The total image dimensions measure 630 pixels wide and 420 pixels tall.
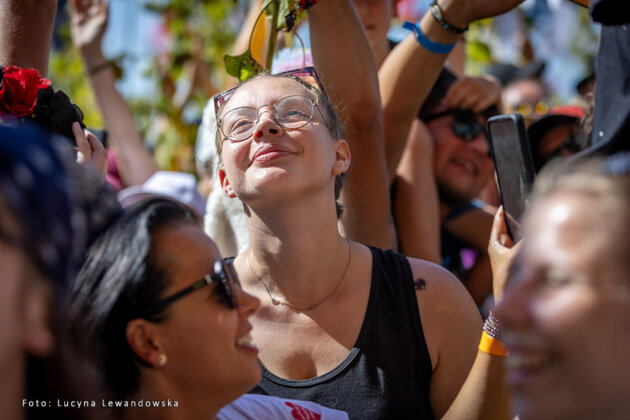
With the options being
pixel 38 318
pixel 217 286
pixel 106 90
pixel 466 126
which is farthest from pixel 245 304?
pixel 106 90

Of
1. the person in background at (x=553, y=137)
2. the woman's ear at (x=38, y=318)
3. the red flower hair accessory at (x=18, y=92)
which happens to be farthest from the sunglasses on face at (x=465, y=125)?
the woman's ear at (x=38, y=318)

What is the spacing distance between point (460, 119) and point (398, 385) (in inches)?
63.1

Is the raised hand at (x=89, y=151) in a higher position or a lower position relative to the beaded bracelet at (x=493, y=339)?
higher

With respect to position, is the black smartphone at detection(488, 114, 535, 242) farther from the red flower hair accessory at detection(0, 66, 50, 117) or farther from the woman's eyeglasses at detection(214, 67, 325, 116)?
the red flower hair accessory at detection(0, 66, 50, 117)

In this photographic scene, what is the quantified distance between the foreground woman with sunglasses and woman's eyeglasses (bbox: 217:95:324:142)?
716 mm

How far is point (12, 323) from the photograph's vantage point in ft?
3.22

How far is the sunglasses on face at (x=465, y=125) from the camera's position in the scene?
10.2ft

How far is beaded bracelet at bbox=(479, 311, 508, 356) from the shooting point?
65.8 inches

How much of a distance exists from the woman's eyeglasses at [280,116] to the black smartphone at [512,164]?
2.11 feet

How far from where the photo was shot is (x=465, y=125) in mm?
3131

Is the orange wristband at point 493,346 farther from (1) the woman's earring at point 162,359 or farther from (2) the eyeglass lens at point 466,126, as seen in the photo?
(2) the eyeglass lens at point 466,126

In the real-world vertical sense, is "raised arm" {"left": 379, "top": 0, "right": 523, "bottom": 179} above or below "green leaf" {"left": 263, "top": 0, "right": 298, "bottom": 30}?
below

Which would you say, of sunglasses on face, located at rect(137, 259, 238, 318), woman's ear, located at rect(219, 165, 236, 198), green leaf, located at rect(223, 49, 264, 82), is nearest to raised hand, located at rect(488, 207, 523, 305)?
sunglasses on face, located at rect(137, 259, 238, 318)

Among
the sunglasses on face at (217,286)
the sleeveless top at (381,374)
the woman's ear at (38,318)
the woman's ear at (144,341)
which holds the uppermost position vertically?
the woman's ear at (38,318)
